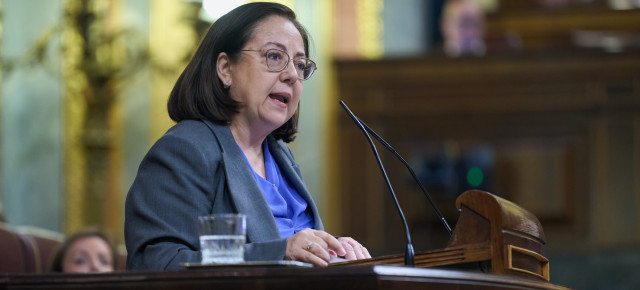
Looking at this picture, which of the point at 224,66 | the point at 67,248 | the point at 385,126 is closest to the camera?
the point at 224,66

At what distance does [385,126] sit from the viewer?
18.7 feet

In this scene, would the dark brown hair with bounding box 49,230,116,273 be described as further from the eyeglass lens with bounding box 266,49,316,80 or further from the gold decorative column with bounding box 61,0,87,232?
the gold decorative column with bounding box 61,0,87,232

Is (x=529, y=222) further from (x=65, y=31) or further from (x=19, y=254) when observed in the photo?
(x=65, y=31)

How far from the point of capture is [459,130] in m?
5.65

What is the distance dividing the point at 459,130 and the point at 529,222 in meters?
3.92

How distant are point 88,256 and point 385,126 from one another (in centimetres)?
243

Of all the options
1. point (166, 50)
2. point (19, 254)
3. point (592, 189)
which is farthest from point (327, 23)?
point (19, 254)

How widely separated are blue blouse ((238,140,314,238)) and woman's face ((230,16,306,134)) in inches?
3.4

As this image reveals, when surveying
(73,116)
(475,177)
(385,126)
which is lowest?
(475,177)

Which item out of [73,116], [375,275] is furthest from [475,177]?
[375,275]

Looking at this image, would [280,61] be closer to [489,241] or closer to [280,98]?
[280,98]

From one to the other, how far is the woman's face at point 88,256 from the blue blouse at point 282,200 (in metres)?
1.56

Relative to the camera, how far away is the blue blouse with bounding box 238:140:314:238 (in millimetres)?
2014

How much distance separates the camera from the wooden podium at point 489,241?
5.40 ft
